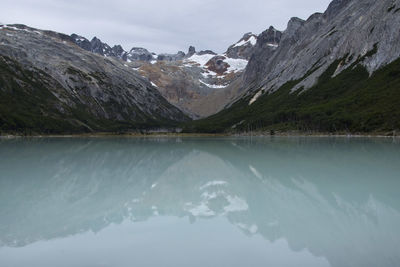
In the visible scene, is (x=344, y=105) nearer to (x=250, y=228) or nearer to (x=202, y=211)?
(x=202, y=211)

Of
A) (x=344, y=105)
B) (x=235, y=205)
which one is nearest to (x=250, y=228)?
(x=235, y=205)

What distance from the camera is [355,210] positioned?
55.7ft

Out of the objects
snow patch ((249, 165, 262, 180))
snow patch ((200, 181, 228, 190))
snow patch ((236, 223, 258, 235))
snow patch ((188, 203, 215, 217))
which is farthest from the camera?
snow patch ((249, 165, 262, 180))

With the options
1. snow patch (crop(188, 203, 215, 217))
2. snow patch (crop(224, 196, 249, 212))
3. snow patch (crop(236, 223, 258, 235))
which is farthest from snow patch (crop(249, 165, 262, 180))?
snow patch (crop(236, 223, 258, 235))

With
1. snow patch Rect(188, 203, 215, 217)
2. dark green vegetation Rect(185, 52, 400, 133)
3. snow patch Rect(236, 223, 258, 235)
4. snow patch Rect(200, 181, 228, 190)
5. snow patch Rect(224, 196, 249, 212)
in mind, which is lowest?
snow patch Rect(200, 181, 228, 190)

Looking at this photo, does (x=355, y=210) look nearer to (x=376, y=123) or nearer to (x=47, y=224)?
(x=47, y=224)

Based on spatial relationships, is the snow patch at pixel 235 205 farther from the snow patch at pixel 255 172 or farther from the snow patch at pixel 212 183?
the snow patch at pixel 255 172

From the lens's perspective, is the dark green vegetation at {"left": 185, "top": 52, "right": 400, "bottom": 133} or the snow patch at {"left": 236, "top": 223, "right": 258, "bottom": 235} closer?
the snow patch at {"left": 236, "top": 223, "right": 258, "bottom": 235}

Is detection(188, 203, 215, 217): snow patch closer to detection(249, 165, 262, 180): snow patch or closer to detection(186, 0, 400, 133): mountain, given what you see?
detection(249, 165, 262, 180): snow patch

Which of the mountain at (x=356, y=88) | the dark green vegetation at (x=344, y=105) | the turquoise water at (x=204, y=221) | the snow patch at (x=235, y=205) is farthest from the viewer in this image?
the mountain at (x=356, y=88)

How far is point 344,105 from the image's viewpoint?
5625 inches

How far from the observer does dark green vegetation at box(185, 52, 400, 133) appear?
11681 centimetres

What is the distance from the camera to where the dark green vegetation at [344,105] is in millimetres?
116812

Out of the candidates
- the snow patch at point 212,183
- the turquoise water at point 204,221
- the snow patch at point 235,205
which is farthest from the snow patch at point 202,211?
the snow patch at point 212,183
